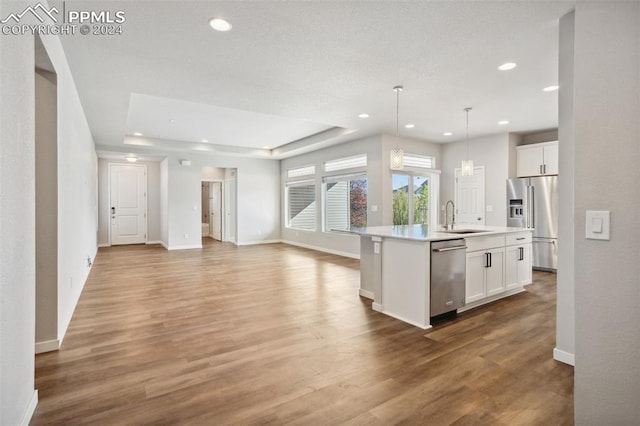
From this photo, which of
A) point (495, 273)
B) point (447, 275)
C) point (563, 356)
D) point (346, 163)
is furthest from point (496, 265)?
point (346, 163)

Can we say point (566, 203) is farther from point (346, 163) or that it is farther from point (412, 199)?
point (346, 163)

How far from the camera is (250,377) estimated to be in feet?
7.36

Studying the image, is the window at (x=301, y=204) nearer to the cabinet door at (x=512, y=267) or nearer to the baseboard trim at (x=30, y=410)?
the cabinet door at (x=512, y=267)

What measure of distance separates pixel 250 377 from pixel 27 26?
2.56 metres

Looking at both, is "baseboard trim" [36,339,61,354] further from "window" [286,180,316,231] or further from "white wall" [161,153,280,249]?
"window" [286,180,316,231]

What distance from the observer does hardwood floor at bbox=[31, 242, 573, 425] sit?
6.13 ft

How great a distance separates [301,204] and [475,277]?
6.25m

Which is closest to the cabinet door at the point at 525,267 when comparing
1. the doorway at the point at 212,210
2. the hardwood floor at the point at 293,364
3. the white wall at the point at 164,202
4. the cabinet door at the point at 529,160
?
the hardwood floor at the point at 293,364

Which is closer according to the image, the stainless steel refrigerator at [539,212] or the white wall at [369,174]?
the stainless steel refrigerator at [539,212]

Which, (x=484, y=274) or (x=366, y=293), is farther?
(x=366, y=293)

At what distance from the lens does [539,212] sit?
234 inches

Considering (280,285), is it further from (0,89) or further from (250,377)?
(0,89)

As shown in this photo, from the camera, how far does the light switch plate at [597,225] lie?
1404 mm

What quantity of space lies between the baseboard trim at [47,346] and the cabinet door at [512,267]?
192 inches
